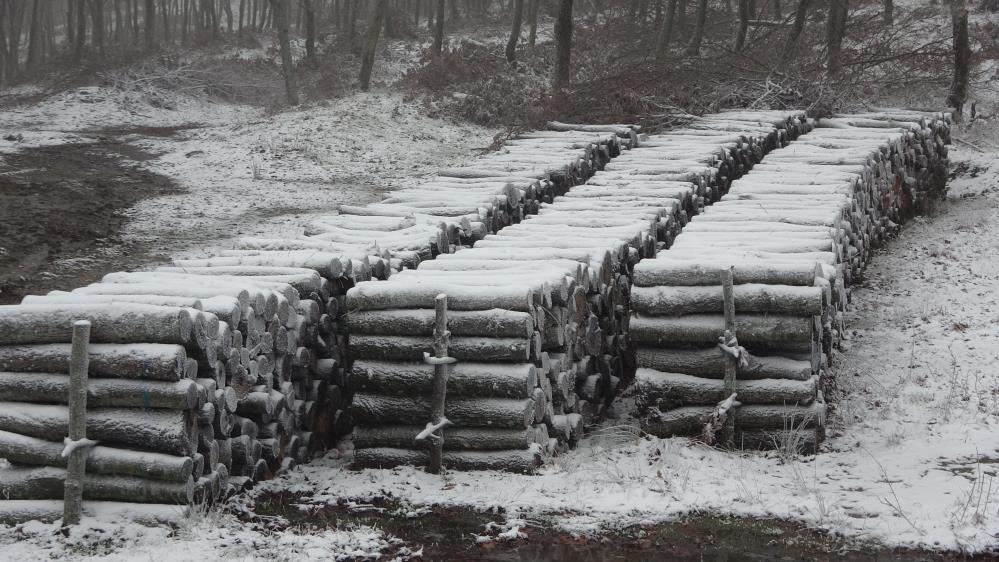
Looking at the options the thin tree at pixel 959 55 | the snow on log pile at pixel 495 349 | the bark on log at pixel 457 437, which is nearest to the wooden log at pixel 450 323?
the snow on log pile at pixel 495 349

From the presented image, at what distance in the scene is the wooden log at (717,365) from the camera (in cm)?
784

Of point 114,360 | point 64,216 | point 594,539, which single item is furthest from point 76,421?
point 64,216

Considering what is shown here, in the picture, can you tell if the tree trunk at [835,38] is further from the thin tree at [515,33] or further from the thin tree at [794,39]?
the thin tree at [515,33]

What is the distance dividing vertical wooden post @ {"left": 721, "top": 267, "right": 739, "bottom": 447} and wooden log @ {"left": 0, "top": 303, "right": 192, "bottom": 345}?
4173mm

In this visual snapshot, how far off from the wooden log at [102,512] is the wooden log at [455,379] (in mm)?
1885

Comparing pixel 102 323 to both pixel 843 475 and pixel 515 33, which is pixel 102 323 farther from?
pixel 515 33

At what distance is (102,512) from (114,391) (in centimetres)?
80

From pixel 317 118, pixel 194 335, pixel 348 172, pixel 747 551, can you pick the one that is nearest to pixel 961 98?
pixel 348 172

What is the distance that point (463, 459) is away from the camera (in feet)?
24.6

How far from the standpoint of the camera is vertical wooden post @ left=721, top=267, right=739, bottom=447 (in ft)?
25.6

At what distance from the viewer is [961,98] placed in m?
21.2

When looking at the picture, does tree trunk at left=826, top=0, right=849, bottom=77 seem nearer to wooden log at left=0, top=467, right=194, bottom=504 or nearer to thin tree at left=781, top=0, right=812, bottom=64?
thin tree at left=781, top=0, right=812, bottom=64

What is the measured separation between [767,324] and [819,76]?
48.1ft

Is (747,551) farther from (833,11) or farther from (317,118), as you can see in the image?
(317,118)
